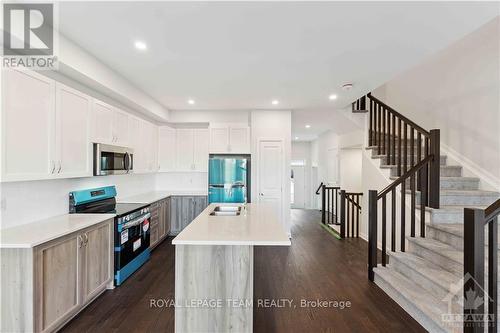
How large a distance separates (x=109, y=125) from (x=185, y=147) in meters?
2.03

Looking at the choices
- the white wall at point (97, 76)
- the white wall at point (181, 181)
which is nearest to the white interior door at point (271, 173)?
the white wall at point (181, 181)

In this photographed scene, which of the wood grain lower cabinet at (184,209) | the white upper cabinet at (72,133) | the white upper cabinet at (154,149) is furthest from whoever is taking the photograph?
the wood grain lower cabinet at (184,209)

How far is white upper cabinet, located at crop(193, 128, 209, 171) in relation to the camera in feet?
16.6

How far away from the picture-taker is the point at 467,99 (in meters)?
3.42

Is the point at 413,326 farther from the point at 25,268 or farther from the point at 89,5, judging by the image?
the point at 89,5

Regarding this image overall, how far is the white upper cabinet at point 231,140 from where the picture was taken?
485 cm

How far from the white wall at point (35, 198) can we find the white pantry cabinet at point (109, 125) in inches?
24.8

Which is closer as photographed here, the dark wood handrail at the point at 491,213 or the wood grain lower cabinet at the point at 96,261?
the dark wood handrail at the point at 491,213

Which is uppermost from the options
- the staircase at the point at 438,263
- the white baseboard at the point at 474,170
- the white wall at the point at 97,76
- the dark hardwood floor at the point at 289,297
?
the white wall at the point at 97,76

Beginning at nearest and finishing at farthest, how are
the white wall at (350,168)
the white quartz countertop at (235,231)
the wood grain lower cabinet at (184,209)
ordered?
the white quartz countertop at (235,231) < the wood grain lower cabinet at (184,209) < the white wall at (350,168)

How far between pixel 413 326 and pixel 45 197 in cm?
400

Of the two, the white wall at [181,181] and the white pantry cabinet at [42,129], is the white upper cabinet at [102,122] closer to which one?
the white pantry cabinet at [42,129]

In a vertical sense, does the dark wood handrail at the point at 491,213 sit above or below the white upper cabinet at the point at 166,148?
below

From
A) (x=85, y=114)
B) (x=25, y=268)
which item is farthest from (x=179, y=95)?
(x=25, y=268)
